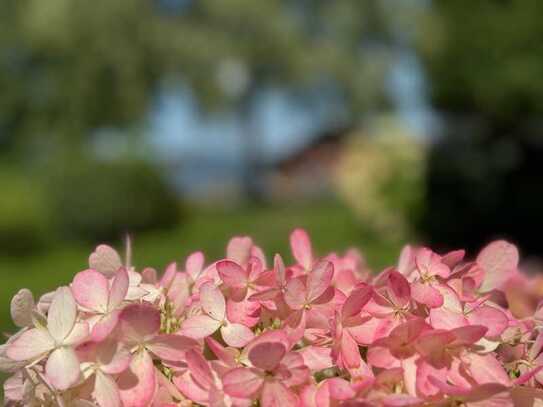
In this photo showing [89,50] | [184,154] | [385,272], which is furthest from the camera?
[184,154]

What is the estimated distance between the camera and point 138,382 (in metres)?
0.66

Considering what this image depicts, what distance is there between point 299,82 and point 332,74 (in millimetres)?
941

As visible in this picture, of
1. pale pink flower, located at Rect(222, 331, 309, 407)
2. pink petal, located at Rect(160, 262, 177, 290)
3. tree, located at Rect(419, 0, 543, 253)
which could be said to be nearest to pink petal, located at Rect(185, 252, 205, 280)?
pink petal, located at Rect(160, 262, 177, 290)

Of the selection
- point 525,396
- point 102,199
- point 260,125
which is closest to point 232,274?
point 525,396

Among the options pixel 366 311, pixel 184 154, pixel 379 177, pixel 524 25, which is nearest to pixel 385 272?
pixel 366 311

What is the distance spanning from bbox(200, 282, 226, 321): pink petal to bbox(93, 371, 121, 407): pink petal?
11 centimetres

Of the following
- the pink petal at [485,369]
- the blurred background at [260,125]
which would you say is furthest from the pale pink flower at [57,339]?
the blurred background at [260,125]

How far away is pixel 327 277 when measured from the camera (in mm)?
704

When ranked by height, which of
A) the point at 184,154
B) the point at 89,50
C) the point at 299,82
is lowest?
the point at 184,154

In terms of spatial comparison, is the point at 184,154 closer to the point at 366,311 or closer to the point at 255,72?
the point at 255,72

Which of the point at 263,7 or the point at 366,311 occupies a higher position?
the point at 263,7

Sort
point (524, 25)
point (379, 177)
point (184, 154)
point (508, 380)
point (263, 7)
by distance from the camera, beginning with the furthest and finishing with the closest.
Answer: point (184, 154) < point (263, 7) < point (379, 177) < point (524, 25) < point (508, 380)

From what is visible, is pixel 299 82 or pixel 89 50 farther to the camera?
pixel 299 82

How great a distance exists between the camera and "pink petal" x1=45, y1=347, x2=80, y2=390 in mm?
616
